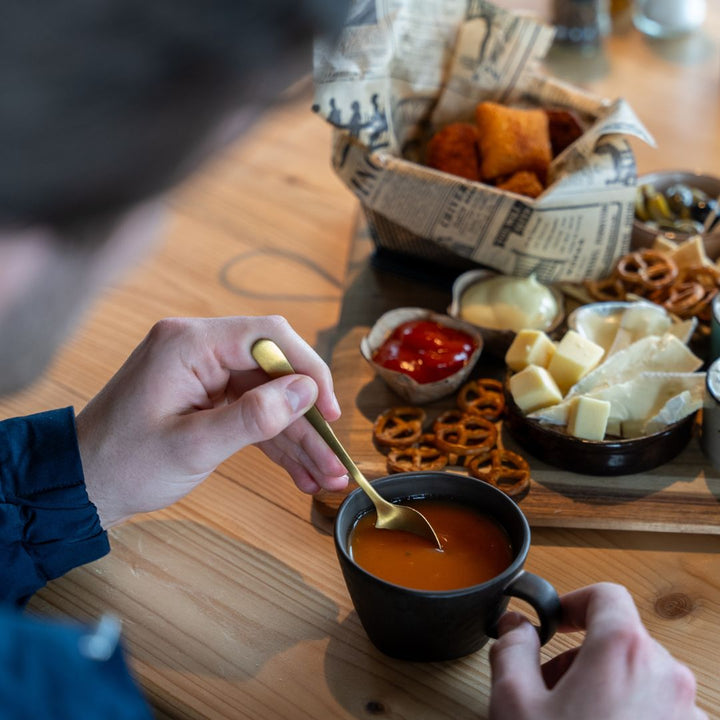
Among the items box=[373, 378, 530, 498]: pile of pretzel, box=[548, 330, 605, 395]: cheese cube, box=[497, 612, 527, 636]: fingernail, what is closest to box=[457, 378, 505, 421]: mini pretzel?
box=[373, 378, 530, 498]: pile of pretzel

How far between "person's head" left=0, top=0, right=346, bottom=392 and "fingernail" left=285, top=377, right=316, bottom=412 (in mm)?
661

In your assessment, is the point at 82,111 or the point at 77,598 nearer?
the point at 82,111

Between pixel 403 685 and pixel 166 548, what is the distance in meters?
0.36

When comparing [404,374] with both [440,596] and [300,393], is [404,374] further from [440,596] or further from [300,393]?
[440,596]

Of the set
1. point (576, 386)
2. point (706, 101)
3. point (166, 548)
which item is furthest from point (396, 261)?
point (706, 101)

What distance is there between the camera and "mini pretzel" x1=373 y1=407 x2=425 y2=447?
4.26ft

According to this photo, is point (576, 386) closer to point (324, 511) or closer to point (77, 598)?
point (324, 511)

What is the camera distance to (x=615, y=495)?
3.99 feet

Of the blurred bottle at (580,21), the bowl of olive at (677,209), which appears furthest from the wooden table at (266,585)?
the blurred bottle at (580,21)

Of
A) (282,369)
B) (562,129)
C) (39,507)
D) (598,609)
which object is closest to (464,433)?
(282,369)

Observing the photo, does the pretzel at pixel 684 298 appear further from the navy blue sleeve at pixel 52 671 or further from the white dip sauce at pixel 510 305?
the navy blue sleeve at pixel 52 671

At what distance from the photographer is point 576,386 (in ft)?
4.21

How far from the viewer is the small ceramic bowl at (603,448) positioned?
1215 millimetres

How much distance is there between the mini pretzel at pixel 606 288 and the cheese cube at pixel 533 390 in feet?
1.12
